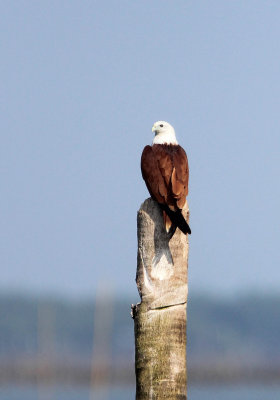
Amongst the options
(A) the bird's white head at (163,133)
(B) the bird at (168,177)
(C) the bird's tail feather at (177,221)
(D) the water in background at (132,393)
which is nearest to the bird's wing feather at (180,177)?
(B) the bird at (168,177)

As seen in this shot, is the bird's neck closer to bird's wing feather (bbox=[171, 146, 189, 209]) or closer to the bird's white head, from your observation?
the bird's white head

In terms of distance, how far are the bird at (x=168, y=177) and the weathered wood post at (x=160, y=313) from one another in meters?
0.09

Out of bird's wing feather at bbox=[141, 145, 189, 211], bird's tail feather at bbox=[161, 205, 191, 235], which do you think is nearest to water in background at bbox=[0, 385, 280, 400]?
bird's wing feather at bbox=[141, 145, 189, 211]

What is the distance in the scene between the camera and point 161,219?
8.32 metres

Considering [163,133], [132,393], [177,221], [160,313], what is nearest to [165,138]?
[163,133]

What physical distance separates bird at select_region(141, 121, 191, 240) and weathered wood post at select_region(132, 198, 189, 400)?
87mm

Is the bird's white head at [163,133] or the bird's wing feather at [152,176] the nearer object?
the bird's wing feather at [152,176]

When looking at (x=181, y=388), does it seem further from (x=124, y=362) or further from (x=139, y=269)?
(x=124, y=362)

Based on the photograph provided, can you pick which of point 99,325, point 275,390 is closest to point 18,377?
point 275,390

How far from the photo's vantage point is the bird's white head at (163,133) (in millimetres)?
9732

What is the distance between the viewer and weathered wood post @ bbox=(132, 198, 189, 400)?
782cm

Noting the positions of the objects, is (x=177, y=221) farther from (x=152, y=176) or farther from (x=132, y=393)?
(x=132, y=393)

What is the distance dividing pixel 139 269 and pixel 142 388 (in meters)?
0.90

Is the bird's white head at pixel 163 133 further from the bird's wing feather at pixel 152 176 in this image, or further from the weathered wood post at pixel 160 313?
the weathered wood post at pixel 160 313
